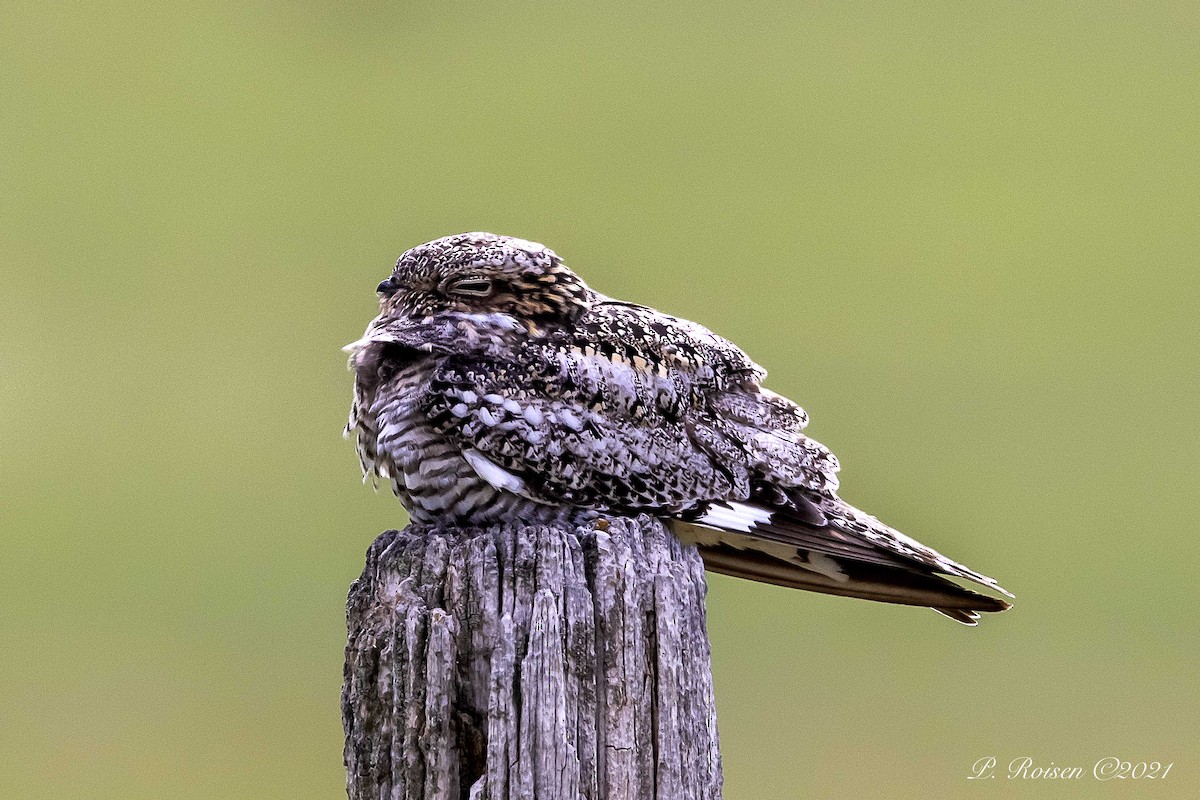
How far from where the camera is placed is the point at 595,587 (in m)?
2.97

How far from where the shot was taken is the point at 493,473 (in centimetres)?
379

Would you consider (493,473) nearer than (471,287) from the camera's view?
Yes

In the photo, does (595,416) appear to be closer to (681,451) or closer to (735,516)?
(681,451)

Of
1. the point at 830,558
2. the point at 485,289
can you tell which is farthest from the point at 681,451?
the point at 485,289

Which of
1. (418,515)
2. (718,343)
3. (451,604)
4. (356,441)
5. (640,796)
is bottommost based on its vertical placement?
(640,796)

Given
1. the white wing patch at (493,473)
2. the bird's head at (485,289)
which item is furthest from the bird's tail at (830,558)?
the bird's head at (485,289)

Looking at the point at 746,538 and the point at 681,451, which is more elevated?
the point at 681,451

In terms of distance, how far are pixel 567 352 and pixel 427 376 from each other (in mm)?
444

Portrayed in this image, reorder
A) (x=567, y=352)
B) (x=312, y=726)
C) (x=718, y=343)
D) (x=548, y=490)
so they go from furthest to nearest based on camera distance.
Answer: (x=312, y=726) < (x=718, y=343) < (x=567, y=352) < (x=548, y=490)

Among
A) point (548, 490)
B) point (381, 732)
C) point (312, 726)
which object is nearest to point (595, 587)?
point (381, 732)

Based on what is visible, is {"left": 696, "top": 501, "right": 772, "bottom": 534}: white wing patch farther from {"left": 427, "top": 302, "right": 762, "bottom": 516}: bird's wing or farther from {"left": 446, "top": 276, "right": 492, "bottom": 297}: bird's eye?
{"left": 446, "top": 276, "right": 492, "bottom": 297}: bird's eye

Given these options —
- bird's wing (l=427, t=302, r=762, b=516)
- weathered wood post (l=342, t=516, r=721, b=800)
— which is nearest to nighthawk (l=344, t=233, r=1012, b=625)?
bird's wing (l=427, t=302, r=762, b=516)

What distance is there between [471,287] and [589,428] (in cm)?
73

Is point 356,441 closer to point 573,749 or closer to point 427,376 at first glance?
point 427,376
